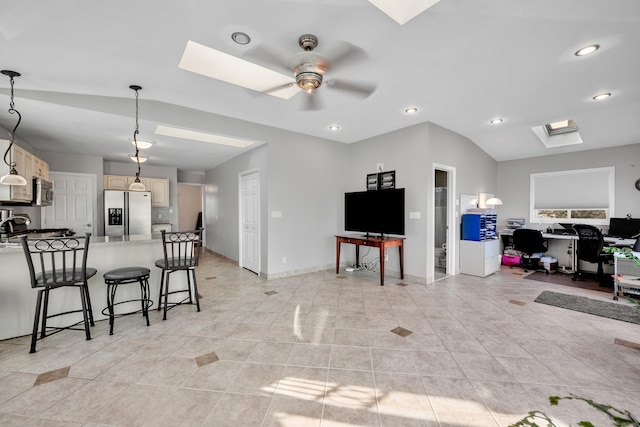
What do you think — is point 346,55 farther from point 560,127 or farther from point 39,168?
point 560,127

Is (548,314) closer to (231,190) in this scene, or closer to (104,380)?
(104,380)

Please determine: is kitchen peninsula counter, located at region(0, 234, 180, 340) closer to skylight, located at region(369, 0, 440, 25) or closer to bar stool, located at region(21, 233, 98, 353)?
bar stool, located at region(21, 233, 98, 353)

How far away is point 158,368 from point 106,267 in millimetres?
1627

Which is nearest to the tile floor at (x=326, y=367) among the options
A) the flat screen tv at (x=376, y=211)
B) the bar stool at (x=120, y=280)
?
the bar stool at (x=120, y=280)

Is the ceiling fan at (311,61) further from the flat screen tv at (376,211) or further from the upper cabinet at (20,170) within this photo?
the upper cabinet at (20,170)

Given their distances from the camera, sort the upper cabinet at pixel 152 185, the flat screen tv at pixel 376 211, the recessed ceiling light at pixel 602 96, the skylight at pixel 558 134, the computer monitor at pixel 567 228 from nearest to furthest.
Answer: the recessed ceiling light at pixel 602 96
the flat screen tv at pixel 376 211
the skylight at pixel 558 134
the computer monitor at pixel 567 228
the upper cabinet at pixel 152 185

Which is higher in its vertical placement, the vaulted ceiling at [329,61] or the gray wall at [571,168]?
the vaulted ceiling at [329,61]

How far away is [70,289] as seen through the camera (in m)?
2.93

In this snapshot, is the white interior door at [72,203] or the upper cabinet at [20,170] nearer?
the upper cabinet at [20,170]

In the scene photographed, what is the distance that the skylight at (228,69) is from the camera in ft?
8.93

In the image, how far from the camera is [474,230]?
5027 mm

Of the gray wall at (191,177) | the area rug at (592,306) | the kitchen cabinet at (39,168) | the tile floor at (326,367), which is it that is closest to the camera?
the tile floor at (326,367)

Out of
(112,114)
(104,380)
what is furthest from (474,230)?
(112,114)

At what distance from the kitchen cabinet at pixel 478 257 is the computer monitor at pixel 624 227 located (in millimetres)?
2013
